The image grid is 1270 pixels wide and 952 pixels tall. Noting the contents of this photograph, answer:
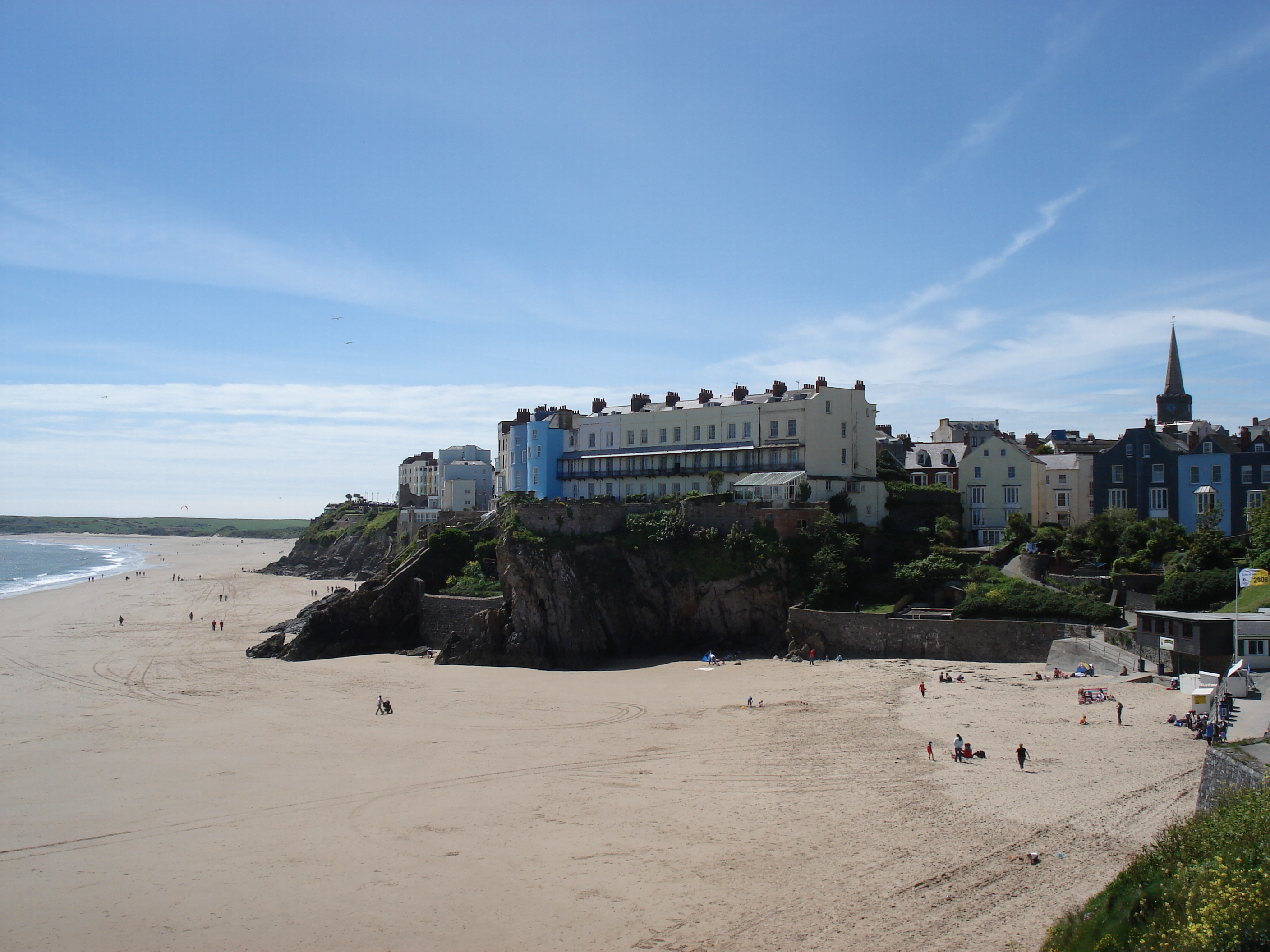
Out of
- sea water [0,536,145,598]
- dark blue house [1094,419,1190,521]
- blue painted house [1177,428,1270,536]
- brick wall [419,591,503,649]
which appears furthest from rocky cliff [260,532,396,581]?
blue painted house [1177,428,1270,536]

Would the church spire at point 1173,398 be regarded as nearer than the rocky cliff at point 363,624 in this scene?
No

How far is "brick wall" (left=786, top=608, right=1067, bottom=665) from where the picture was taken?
35.3 metres

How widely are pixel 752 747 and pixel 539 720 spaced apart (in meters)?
8.56

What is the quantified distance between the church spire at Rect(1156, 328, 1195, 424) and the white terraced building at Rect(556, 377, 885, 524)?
41.1m

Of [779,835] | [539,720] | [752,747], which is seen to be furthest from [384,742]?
[779,835]

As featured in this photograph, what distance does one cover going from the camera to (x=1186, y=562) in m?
36.8

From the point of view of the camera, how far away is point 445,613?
4778 centimetres

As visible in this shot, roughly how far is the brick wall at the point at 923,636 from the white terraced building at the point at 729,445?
384 inches

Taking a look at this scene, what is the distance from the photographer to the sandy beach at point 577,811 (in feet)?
52.4

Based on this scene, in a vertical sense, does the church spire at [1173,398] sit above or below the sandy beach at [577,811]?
above

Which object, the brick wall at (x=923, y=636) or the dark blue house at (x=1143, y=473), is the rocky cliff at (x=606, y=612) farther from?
the dark blue house at (x=1143, y=473)

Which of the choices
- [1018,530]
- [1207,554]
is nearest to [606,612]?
[1018,530]

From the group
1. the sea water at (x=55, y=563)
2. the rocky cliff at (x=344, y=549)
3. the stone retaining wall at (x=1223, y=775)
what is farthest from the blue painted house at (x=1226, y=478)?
the sea water at (x=55, y=563)

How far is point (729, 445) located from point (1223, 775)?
38.9m
